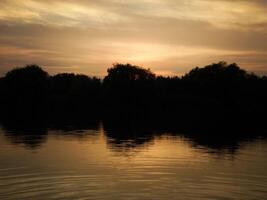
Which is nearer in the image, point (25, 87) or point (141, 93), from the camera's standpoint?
point (141, 93)

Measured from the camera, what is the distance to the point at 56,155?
3919 cm

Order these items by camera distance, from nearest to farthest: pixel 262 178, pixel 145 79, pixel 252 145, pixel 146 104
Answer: pixel 262 178
pixel 252 145
pixel 146 104
pixel 145 79

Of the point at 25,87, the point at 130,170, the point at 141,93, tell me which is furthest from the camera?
the point at 25,87

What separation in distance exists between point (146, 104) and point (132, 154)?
114m

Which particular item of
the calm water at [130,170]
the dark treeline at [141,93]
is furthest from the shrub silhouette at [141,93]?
the calm water at [130,170]

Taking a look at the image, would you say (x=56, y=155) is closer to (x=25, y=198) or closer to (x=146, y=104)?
(x=25, y=198)

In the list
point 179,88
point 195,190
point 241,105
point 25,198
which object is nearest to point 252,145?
point 195,190

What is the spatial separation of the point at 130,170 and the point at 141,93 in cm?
12571

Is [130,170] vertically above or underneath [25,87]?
underneath

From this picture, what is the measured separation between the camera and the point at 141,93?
157 metres

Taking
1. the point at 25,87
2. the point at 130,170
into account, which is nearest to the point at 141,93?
the point at 25,87

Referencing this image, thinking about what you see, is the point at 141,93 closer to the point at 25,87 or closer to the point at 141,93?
the point at 141,93

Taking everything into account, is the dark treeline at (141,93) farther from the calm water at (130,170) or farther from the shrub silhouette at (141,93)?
the calm water at (130,170)

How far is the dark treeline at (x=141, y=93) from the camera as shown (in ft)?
470
